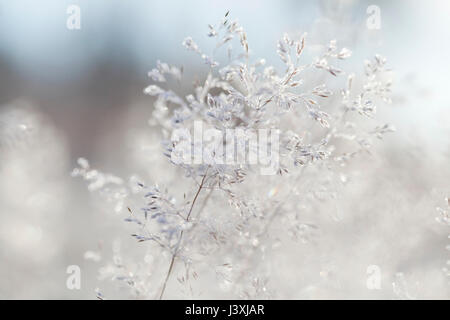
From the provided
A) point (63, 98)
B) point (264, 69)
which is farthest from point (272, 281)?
point (63, 98)

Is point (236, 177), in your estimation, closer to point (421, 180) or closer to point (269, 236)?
point (269, 236)

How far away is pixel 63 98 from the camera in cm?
700

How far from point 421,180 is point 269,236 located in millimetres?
816

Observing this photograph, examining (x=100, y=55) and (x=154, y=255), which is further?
(x=100, y=55)

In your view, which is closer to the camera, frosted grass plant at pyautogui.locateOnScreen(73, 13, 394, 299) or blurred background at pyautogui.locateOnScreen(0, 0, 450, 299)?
frosted grass plant at pyautogui.locateOnScreen(73, 13, 394, 299)

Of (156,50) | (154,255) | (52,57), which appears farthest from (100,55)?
(154,255)

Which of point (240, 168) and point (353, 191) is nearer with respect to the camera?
point (240, 168)

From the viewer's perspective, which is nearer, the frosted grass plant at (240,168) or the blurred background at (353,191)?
the frosted grass plant at (240,168)

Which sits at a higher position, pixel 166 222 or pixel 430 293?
pixel 166 222

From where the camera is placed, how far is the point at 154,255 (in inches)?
55.7
